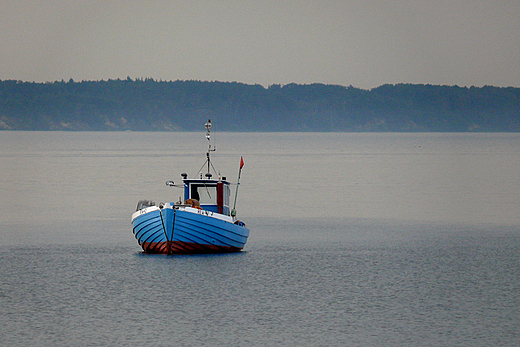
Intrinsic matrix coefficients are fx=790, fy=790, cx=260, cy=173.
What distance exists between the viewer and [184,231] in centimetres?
3653

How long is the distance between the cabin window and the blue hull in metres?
2.77

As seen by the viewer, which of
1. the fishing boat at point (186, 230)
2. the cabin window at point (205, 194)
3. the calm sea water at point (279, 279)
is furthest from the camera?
the cabin window at point (205, 194)

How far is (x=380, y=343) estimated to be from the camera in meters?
23.8

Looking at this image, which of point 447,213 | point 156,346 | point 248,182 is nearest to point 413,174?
point 248,182

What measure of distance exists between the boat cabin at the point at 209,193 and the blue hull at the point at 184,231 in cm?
219

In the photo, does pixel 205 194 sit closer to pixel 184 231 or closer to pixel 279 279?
pixel 184 231

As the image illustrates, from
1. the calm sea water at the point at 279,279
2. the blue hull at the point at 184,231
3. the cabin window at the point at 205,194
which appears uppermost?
the cabin window at the point at 205,194

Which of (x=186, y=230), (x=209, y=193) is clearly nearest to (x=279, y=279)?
(x=186, y=230)

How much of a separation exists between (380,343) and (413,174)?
8446 cm

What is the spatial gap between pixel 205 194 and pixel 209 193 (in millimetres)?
210

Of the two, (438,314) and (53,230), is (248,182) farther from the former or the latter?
(438,314)

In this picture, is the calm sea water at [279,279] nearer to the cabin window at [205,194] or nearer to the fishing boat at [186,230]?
the fishing boat at [186,230]

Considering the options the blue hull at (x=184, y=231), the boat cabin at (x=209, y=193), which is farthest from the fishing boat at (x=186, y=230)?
the boat cabin at (x=209, y=193)

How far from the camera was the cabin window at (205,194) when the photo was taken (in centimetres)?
4012
